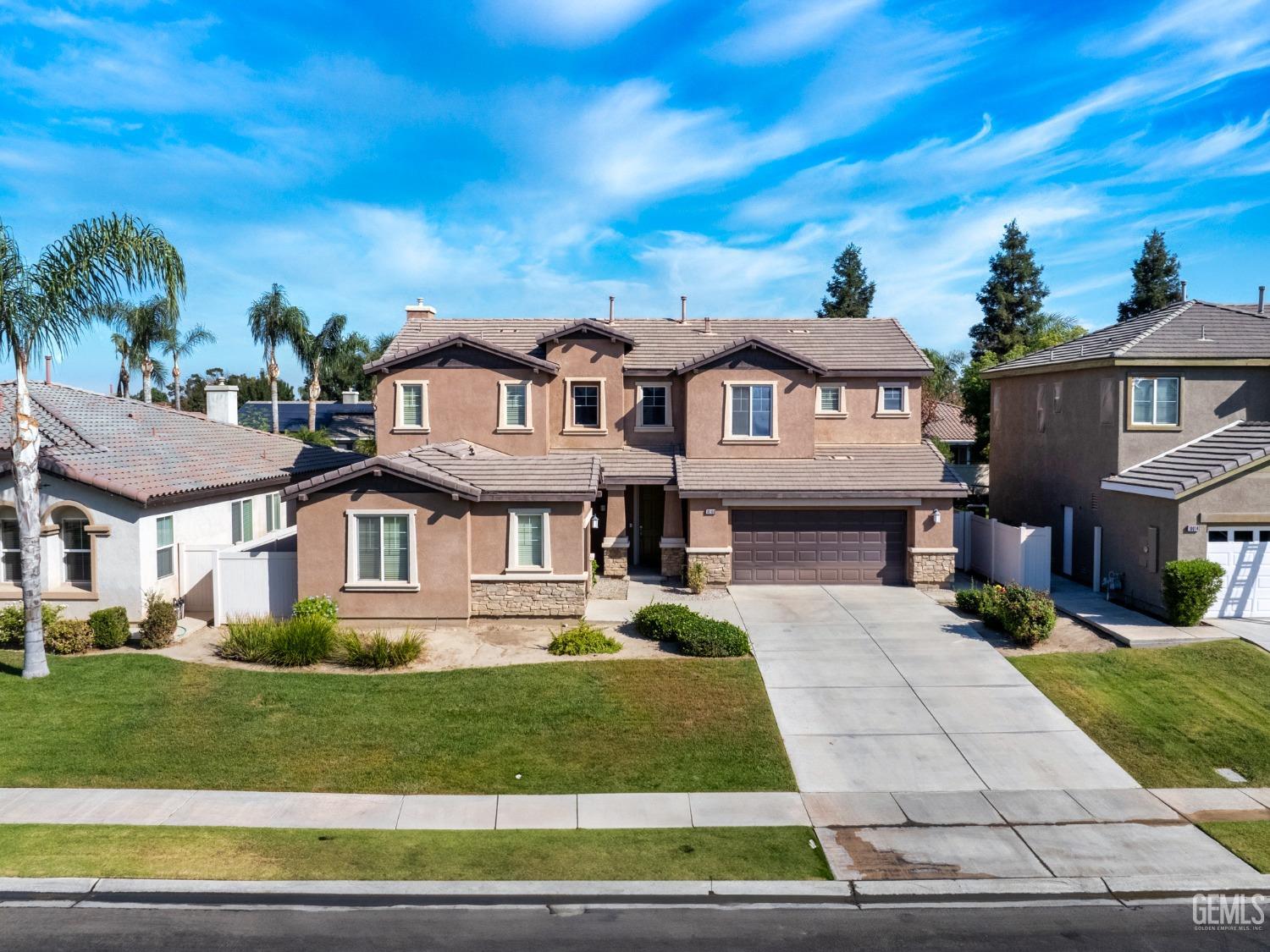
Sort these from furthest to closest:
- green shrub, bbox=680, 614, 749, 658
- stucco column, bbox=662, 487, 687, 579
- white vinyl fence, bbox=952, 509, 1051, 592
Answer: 1. stucco column, bbox=662, 487, 687, 579
2. white vinyl fence, bbox=952, 509, 1051, 592
3. green shrub, bbox=680, 614, 749, 658

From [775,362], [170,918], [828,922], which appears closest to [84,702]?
[170,918]

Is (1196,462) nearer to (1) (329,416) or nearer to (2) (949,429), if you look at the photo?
(2) (949,429)

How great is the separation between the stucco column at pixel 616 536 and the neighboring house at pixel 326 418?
30.7 meters

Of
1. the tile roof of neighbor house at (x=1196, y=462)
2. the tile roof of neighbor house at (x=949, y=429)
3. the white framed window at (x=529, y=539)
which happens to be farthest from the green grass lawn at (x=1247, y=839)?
the tile roof of neighbor house at (x=949, y=429)

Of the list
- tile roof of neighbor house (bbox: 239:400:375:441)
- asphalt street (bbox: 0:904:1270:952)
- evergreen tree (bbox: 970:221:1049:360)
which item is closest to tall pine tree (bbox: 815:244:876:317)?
evergreen tree (bbox: 970:221:1049:360)

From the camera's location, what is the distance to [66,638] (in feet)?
54.6

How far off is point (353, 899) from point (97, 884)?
9.10 feet

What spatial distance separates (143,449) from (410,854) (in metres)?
15.5

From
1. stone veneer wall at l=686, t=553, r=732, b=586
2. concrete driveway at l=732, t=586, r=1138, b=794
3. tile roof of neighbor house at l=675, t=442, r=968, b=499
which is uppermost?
tile roof of neighbor house at l=675, t=442, r=968, b=499

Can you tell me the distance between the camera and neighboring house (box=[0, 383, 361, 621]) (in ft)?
59.0

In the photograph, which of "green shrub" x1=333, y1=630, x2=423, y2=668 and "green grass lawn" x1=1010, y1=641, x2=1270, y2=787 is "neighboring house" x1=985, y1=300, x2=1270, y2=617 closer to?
"green grass lawn" x1=1010, y1=641, x2=1270, y2=787

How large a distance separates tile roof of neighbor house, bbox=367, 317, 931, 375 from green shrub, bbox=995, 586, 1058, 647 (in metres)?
9.49

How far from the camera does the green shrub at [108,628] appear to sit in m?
16.8

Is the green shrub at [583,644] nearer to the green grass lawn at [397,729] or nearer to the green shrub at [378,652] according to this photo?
the green grass lawn at [397,729]
